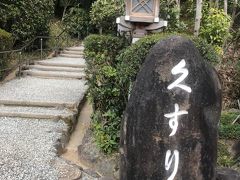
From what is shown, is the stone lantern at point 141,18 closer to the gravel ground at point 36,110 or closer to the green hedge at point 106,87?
the green hedge at point 106,87

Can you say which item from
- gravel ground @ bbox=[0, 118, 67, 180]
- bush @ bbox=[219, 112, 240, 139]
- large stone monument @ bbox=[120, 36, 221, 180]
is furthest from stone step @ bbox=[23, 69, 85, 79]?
large stone monument @ bbox=[120, 36, 221, 180]

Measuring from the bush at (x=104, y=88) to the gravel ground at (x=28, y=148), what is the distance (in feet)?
2.77

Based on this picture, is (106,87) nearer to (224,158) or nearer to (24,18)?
Answer: (224,158)

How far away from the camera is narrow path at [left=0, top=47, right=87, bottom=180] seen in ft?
19.3

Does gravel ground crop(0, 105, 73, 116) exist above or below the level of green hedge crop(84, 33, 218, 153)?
below

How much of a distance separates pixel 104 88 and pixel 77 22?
1601cm

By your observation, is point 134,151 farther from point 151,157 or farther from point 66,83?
point 66,83

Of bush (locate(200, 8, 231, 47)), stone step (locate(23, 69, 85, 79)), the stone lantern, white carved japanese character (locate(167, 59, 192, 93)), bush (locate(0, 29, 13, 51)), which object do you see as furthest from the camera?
stone step (locate(23, 69, 85, 79))

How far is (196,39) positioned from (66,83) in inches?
281

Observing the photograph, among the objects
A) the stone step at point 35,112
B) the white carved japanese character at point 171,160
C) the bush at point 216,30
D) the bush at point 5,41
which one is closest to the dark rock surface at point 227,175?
the white carved japanese character at point 171,160

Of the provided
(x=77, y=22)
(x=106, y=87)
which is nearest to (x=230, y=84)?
(x=106, y=87)

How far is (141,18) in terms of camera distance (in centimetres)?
684

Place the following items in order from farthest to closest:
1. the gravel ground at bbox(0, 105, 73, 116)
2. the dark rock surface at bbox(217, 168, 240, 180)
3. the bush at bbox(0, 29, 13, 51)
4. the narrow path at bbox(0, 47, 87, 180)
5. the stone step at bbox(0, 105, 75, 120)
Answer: the bush at bbox(0, 29, 13, 51) → the gravel ground at bbox(0, 105, 73, 116) → the stone step at bbox(0, 105, 75, 120) → the narrow path at bbox(0, 47, 87, 180) → the dark rock surface at bbox(217, 168, 240, 180)

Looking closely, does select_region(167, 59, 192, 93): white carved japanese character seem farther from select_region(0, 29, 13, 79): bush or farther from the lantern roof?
select_region(0, 29, 13, 79): bush
